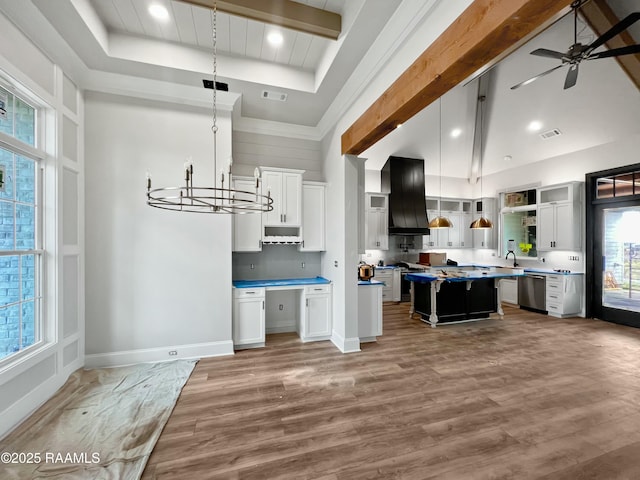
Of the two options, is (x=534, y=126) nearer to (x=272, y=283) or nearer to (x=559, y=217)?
(x=559, y=217)

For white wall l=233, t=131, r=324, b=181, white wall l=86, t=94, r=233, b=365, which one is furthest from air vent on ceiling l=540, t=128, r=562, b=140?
white wall l=86, t=94, r=233, b=365

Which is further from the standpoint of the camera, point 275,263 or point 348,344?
point 275,263

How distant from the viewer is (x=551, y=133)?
5730 millimetres

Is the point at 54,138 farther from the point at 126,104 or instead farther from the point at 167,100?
the point at 167,100

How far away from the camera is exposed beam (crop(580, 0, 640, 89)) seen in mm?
3514

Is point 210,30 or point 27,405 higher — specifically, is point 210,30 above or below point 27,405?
above

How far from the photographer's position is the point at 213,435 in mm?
2123

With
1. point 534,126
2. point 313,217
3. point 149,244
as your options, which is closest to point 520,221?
point 534,126

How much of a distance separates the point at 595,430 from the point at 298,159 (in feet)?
15.3

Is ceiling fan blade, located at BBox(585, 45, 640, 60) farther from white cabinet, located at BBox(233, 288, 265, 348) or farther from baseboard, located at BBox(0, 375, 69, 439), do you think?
baseboard, located at BBox(0, 375, 69, 439)

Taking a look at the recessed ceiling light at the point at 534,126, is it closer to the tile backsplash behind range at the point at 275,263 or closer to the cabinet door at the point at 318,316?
the tile backsplash behind range at the point at 275,263

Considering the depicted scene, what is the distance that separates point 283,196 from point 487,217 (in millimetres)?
6464

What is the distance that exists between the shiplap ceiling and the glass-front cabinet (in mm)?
6475

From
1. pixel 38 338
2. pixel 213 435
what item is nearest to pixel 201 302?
pixel 38 338
